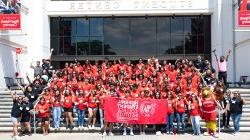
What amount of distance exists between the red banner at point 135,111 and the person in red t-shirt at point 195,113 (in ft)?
3.52

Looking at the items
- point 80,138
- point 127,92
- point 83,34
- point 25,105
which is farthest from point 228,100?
point 83,34

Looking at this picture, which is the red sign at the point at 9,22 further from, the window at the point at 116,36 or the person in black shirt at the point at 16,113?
the window at the point at 116,36

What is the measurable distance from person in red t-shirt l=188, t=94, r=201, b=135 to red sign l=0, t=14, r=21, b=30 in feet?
35.4

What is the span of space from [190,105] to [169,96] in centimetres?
100

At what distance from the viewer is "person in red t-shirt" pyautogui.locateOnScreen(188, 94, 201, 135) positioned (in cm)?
2130

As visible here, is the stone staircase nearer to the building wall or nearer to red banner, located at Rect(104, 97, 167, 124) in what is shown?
red banner, located at Rect(104, 97, 167, 124)

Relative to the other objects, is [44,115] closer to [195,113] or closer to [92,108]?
[92,108]

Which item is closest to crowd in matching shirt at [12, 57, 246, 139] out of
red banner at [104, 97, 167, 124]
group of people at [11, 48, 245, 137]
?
group of people at [11, 48, 245, 137]

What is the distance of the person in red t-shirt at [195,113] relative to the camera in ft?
69.9

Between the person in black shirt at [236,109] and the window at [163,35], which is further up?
the window at [163,35]

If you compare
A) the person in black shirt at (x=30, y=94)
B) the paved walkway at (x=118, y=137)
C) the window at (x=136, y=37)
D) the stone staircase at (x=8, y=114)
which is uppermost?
the window at (x=136, y=37)

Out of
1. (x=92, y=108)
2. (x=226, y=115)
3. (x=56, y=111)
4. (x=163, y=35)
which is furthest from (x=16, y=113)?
(x=163, y=35)

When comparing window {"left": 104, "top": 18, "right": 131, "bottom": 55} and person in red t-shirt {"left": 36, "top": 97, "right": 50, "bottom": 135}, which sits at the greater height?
window {"left": 104, "top": 18, "right": 131, "bottom": 55}

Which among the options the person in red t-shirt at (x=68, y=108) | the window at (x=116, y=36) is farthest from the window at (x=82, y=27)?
the person in red t-shirt at (x=68, y=108)
